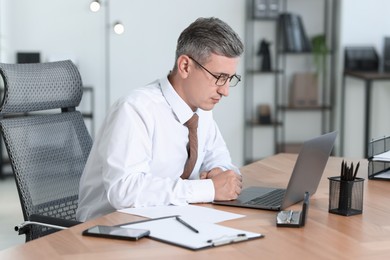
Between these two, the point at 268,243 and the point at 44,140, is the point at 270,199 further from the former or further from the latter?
the point at 44,140

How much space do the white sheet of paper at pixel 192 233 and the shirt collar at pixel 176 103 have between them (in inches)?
21.2

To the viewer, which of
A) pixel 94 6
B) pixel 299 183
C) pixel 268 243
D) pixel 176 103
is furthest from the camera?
pixel 94 6

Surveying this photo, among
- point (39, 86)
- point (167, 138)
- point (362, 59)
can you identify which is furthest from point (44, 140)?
point (362, 59)

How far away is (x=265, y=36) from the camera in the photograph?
632 cm

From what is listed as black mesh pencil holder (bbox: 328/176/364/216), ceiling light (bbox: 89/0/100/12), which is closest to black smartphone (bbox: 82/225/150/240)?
black mesh pencil holder (bbox: 328/176/364/216)

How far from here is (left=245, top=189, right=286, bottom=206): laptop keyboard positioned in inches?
90.7

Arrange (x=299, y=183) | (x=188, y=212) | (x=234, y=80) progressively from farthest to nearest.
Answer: (x=234, y=80)
(x=299, y=183)
(x=188, y=212)

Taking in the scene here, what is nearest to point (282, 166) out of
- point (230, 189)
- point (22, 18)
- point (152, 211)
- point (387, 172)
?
point (387, 172)

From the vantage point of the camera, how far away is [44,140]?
268 centimetres

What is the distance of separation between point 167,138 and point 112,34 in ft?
12.5

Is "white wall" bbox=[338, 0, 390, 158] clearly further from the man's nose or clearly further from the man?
the man's nose

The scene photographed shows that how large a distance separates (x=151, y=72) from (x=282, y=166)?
136 inches

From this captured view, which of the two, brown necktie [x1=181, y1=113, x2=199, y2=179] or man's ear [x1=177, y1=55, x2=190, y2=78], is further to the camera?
brown necktie [x1=181, y1=113, x2=199, y2=179]

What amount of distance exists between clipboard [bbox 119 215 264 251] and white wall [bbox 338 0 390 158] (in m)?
4.24
